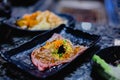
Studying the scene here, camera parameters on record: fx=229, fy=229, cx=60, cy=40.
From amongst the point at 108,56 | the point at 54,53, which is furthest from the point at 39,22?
the point at 108,56

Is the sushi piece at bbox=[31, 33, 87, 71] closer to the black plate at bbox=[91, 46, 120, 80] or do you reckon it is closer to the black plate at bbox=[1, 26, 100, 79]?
the black plate at bbox=[1, 26, 100, 79]

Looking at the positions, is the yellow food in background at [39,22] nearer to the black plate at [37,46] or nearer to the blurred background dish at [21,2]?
the black plate at [37,46]

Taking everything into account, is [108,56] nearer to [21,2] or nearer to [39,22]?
[39,22]

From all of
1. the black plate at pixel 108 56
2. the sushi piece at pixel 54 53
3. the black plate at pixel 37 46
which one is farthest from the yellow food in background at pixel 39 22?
the black plate at pixel 108 56

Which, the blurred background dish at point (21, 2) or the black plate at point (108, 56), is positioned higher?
the black plate at point (108, 56)

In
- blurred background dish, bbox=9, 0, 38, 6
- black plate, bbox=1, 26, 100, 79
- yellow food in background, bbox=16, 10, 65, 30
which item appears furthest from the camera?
blurred background dish, bbox=9, 0, 38, 6

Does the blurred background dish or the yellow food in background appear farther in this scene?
the blurred background dish

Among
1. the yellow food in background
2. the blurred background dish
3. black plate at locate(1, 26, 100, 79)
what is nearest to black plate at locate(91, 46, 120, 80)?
black plate at locate(1, 26, 100, 79)
